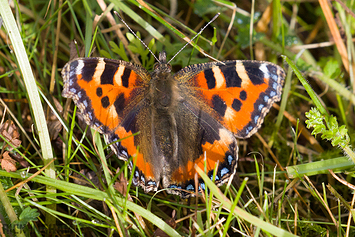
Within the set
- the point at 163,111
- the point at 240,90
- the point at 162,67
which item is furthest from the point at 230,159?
the point at 162,67

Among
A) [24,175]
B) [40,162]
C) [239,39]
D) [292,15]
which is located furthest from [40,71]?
[292,15]

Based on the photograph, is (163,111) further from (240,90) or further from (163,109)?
(240,90)

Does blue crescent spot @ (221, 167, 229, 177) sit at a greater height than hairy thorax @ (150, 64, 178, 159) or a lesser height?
lesser

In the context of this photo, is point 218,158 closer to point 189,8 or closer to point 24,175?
point 24,175

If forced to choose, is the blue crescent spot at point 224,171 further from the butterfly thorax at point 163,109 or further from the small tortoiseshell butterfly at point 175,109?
the butterfly thorax at point 163,109

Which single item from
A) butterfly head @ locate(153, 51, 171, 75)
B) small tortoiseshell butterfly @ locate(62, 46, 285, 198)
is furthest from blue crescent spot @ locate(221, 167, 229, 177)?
butterfly head @ locate(153, 51, 171, 75)

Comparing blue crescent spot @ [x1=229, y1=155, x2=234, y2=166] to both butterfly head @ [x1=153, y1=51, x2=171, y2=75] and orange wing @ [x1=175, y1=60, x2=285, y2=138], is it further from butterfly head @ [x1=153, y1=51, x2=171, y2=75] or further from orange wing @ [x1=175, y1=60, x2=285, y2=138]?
butterfly head @ [x1=153, y1=51, x2=171, y2=75]

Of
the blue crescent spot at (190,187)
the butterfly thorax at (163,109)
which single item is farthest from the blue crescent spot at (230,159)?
the butterfly thorax at (163,109)

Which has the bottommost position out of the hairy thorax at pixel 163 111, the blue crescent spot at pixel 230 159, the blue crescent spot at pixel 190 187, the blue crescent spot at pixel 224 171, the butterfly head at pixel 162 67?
the blue crescent spot at pixel 190 187
